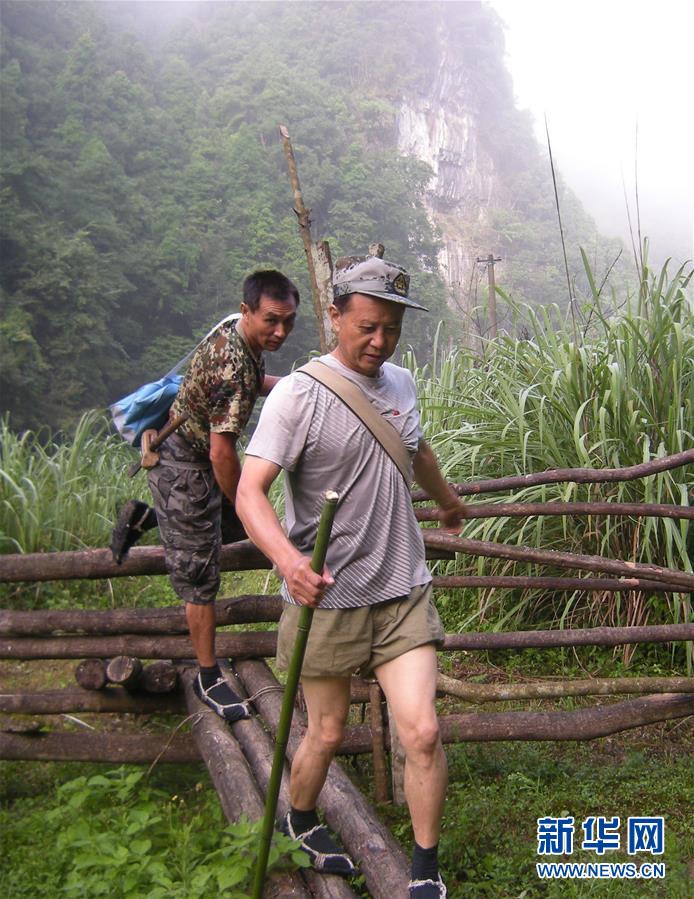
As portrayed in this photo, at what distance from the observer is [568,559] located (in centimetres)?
347

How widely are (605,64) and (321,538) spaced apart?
5514 centimetres

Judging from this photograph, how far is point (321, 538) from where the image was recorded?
1.87 m

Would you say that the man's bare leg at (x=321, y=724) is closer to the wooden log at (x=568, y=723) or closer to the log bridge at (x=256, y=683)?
the log bridge at (x=256, y=683)

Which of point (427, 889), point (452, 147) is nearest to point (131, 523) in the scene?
point (427, 889)

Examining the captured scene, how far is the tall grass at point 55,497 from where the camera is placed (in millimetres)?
6695

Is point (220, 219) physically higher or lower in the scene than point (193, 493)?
higher

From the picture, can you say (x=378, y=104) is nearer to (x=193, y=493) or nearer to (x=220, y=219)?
(x=220, y=219)

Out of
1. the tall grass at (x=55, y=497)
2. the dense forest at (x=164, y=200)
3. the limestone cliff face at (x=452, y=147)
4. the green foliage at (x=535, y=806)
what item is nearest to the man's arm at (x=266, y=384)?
the green foliage at (x=535, y=806)

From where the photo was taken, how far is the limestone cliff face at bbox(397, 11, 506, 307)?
173 feet

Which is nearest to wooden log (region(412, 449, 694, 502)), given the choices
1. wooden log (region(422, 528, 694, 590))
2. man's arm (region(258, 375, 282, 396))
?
wooden log (region(422, 528, 694, 590))

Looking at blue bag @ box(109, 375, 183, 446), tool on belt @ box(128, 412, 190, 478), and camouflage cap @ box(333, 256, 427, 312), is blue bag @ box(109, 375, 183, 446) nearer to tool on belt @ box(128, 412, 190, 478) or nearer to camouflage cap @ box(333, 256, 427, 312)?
tool on belt @ box(128, 412, 190, 478)

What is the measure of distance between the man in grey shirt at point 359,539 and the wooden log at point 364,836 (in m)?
0.06

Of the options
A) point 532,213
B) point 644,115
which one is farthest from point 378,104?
point 644,115

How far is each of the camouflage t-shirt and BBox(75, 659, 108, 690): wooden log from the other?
1286 millimetres
